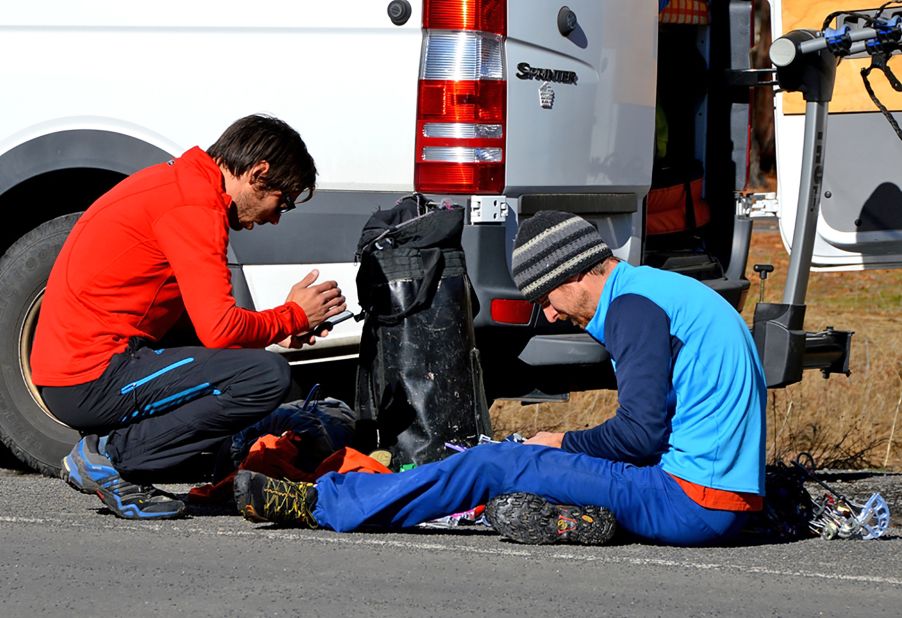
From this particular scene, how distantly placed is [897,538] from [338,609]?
2.12m

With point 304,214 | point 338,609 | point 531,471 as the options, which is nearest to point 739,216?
point 304,214

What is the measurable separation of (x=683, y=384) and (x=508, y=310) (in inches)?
50.3

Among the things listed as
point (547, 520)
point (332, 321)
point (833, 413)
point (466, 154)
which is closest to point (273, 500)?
point (547, 520)

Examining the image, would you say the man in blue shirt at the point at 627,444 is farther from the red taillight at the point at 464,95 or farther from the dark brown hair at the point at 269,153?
the red taillight at the point at 464,95

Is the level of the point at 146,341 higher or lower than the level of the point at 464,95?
lower

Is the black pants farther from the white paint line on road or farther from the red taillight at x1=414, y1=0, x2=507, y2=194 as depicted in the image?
the red taillight at x1=414, y1=0, x2=507, y2=194

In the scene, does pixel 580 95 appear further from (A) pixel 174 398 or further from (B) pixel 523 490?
(A) pixel 174 398

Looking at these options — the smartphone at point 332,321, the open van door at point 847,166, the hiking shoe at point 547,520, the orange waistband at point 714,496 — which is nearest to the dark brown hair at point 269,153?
the smartphone at point 332,321

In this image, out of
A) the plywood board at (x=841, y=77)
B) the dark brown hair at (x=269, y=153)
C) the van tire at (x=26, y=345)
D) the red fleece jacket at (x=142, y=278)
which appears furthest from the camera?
the plywood board at (x=841, y=77)

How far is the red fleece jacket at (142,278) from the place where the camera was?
193 inches

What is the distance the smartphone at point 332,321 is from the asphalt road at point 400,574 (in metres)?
0.70

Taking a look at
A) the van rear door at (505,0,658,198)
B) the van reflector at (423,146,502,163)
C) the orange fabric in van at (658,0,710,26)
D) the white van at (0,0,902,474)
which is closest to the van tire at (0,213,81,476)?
the white van at (0,0,902,474)

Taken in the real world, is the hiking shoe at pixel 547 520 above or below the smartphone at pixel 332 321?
below

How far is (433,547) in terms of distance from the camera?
182 inches
